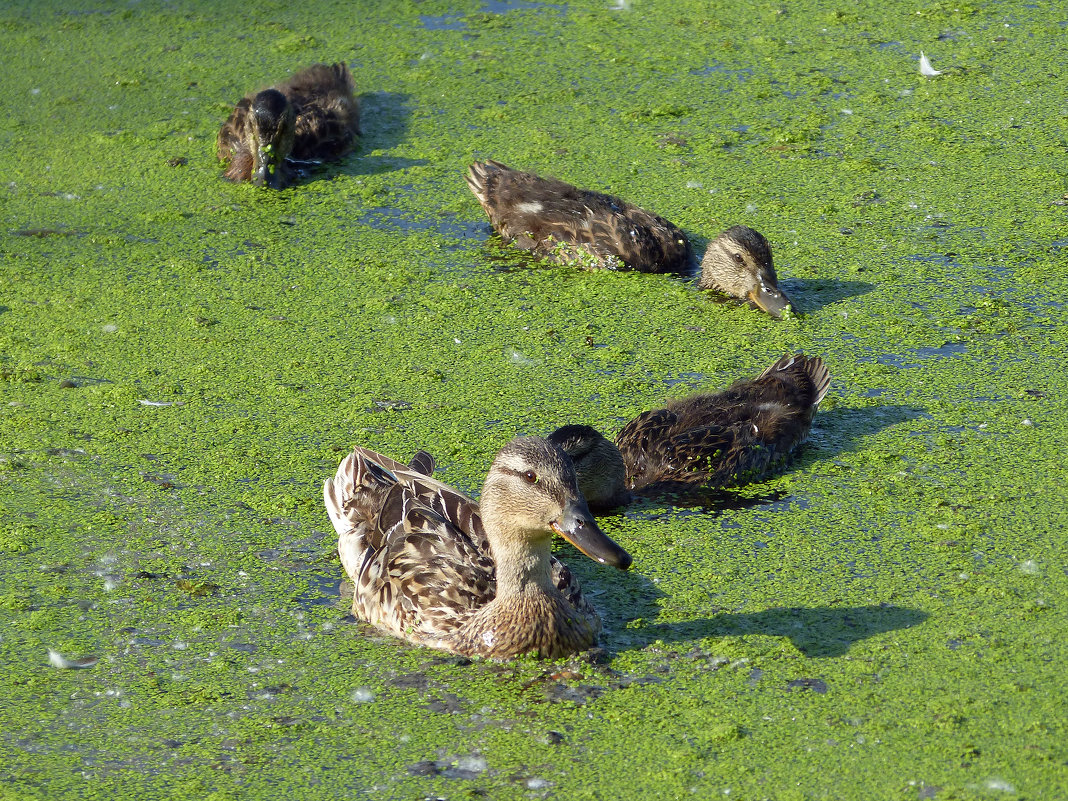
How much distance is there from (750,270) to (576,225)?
3.62 feet

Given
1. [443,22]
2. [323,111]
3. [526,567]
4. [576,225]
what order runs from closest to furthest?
[526,567] → [576,225] → [323,111] → [443,22]

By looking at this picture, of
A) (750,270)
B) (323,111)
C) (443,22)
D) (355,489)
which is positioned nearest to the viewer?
(355,489)

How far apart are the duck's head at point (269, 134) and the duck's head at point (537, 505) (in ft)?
14.7

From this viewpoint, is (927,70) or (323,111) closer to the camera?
(323,111)

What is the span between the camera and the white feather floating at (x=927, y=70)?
9508 millimetres

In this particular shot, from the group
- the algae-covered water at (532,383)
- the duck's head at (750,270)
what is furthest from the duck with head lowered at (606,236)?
the algae-covered water at (532,383)

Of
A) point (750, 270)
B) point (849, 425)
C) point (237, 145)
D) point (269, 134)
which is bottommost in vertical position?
point (849, 425)

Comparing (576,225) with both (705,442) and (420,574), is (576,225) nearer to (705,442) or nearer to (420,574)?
(705,442)

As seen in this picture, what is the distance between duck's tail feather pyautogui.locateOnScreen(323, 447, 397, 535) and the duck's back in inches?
43.7

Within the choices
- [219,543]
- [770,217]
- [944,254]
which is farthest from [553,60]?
[219,543]

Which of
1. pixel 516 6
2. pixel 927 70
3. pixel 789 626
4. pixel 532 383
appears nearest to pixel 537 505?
pixel 789 626

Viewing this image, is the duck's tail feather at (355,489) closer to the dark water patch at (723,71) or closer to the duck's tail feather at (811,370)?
the duck's tail feather at (811,370)

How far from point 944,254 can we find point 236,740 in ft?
16.1

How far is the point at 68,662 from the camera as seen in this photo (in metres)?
4.68
